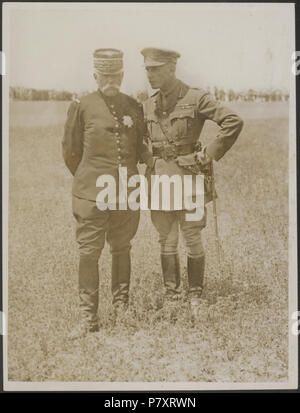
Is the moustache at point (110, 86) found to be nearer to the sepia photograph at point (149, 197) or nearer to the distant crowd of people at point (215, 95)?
the sepia photograph at point (149, 197)

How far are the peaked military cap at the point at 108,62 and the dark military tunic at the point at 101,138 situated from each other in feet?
0.63

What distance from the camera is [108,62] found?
4230 mm

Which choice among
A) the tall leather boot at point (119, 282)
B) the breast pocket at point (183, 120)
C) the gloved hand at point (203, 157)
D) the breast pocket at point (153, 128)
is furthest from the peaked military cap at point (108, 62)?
the tall leather boot at point (119, 282)

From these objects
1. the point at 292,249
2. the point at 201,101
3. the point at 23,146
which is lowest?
the point at 292,249

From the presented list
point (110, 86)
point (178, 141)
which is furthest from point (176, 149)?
point (110, 86)

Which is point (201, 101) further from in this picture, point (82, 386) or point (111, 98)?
point (82, 386)

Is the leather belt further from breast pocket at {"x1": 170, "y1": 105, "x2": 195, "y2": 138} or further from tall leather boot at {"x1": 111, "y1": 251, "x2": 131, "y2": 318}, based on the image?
tall leather boot at {"x1": 111, "y1": 251, "x2": 131, "y2": 318}

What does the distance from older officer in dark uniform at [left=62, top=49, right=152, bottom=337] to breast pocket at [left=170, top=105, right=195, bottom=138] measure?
264 millimetres

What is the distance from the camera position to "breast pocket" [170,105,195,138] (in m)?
4.17

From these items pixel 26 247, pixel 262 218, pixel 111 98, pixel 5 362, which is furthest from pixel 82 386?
pixel 111 98

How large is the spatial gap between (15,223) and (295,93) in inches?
97.7

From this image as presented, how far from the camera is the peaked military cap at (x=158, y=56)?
4232mm

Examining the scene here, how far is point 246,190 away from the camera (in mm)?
4434

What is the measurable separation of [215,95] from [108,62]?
2.86 ft
